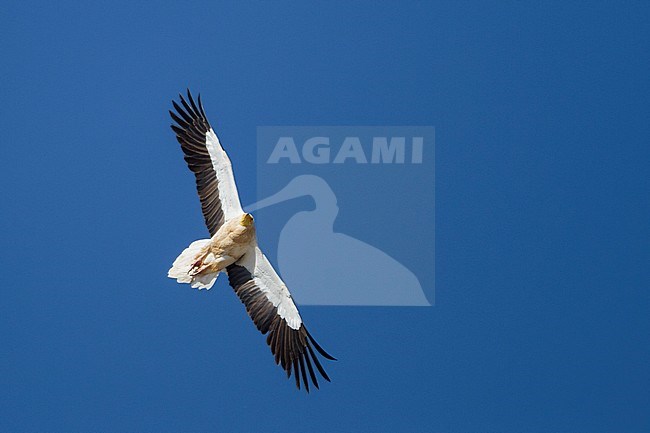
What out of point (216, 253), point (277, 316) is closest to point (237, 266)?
point (216, 253)

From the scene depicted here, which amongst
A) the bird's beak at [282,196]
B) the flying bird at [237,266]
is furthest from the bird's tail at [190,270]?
the bird's beak at [282,196]

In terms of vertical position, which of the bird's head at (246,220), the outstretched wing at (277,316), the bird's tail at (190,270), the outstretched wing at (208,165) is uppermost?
the outstretched wing at (208,165)

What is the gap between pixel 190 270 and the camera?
156 inches

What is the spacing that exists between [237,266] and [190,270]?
222mm

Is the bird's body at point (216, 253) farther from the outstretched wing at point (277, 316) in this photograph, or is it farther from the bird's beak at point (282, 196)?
the bird's beak at point (282, 196)

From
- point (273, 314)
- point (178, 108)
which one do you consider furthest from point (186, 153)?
point (273, 314)

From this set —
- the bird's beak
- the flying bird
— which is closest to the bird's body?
the flying bird

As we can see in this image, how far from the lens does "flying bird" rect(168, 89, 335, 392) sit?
13.1ft

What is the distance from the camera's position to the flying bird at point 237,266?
13.1 feet

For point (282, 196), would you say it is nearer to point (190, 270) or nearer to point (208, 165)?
point (208, 165)

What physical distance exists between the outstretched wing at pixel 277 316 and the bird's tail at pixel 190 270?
160mm

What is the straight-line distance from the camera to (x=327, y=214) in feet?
16.4

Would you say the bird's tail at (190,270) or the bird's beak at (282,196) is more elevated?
the bird's beak at (282,196)

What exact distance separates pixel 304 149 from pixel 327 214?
13.9 inches
